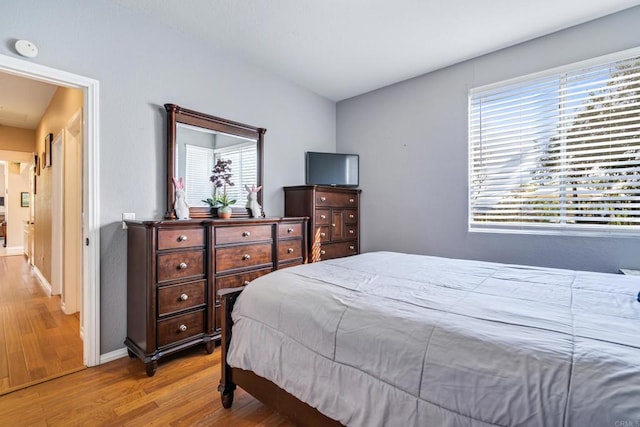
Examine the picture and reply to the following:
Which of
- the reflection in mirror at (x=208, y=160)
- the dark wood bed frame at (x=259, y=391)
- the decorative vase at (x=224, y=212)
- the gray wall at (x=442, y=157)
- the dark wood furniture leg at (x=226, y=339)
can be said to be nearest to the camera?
the dark wood bed frame at (x=259, y=391)

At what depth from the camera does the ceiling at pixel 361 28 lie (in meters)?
2.36

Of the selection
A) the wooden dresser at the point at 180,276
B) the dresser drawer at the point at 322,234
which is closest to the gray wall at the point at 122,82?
the wooden dresser at the point at 180,276

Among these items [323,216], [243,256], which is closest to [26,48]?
[243,256]

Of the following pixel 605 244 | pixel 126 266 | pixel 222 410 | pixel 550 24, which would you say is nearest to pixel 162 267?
pixel 126 266

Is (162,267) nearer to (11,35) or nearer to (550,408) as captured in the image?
(11,35)

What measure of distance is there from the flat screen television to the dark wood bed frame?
254cm

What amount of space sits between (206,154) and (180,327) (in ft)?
5.14

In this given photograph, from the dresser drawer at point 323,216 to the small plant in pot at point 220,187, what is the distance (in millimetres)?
989

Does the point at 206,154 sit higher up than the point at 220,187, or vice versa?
the point at 206,154

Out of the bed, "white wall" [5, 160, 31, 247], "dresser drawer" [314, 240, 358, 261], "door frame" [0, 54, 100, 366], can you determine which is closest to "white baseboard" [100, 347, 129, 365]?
"door frame" [0, 54, 100, 366]

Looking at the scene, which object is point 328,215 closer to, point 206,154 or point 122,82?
point 206,154

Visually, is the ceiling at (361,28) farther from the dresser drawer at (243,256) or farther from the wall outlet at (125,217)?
the dresser drawer at (243,256)

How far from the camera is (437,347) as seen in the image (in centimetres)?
93

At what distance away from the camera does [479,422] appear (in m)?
0.81
